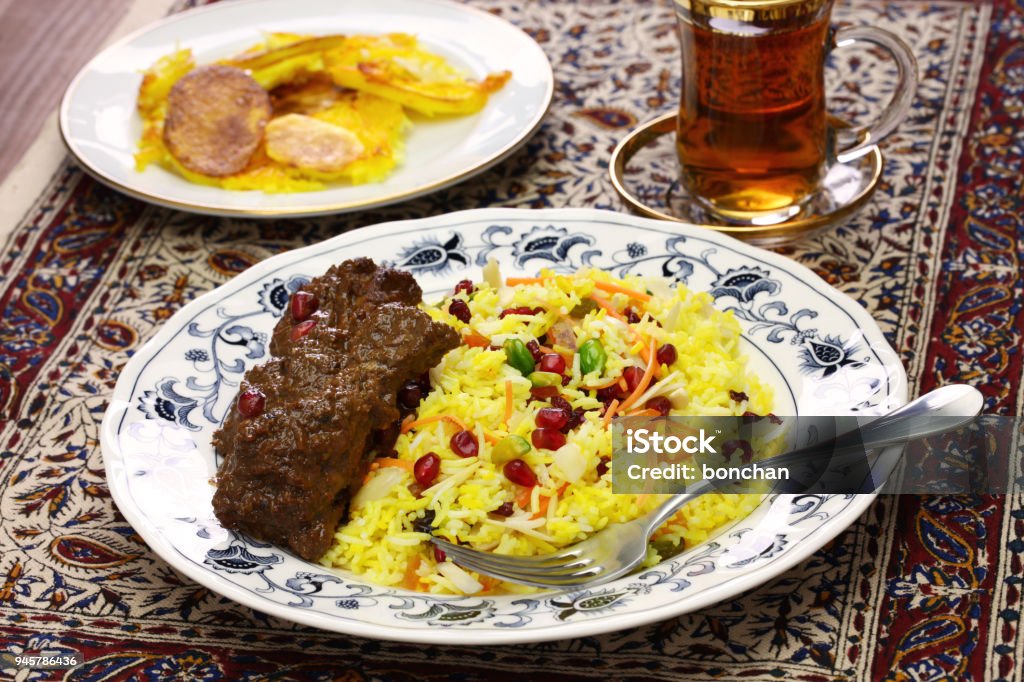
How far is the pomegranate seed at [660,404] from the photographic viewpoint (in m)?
3.02

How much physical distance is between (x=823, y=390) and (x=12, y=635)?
2.18 metres

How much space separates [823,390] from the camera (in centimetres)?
306

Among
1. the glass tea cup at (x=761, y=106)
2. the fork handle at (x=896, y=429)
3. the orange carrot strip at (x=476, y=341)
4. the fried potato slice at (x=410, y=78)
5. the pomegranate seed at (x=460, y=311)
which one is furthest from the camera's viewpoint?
the fried potato slice at (x=410, y=78)

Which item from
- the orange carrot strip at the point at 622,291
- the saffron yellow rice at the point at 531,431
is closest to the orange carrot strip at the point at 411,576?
the saffron yellow rice at the point at 531,431

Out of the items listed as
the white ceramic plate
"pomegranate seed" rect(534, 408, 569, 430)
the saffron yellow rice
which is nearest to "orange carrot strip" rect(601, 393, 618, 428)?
the saffron yellow rice

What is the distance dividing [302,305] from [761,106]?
1.65 meters

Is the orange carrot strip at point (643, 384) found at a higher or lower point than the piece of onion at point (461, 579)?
higher

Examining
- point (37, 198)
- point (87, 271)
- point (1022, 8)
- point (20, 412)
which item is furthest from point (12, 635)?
point (1022, 8)

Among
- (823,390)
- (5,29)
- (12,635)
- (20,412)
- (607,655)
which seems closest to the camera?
(607,655)

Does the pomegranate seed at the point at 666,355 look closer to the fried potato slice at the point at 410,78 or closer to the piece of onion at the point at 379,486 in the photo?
the piece of onion at the point at 379,486

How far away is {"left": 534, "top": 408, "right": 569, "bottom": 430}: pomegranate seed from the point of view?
2.87 m

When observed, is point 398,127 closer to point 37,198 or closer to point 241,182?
point 241,182

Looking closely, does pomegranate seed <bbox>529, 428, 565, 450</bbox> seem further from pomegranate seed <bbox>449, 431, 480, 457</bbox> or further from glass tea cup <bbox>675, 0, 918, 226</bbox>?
glass tea cup <bbox>675, 0, 918, 226</bbox>

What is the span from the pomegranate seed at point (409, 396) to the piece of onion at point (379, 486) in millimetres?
219
